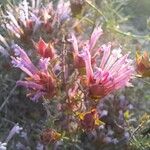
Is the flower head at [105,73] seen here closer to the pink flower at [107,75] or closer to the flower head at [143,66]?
the pink flower at [107,75]

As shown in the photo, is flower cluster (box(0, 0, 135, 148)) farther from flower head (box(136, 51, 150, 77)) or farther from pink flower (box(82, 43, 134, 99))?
flower head (box(136, 51, 150, 77))

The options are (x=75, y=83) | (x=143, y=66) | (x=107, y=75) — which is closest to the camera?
(x=107, y=75)

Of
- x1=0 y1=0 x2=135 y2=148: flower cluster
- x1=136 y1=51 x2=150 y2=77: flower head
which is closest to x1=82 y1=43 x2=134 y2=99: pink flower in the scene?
x1=0 y1=0 x2=135 y2=148: flower cluster

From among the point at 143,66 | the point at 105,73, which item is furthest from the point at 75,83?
the point at 143,66

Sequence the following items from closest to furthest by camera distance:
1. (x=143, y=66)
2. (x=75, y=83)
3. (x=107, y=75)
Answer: (x=107, y=75), (x=75, y=83), (x=143, y=66)

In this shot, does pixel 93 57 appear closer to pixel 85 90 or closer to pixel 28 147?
pixel 85 90

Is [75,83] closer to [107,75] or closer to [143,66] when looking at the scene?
[107,75]

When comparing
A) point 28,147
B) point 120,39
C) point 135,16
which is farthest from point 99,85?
point 135,16

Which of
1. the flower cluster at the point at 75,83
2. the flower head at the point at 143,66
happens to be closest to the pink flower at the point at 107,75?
the flower cluster at the point at 75,83

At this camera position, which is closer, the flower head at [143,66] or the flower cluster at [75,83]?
the flower cluster at [75,83]
